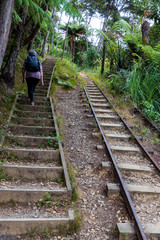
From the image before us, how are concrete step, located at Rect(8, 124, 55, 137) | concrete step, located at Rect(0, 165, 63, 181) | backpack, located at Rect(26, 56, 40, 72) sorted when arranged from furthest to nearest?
backpack, located at Rect(26, 56, 40, 72) → concrete step, located at Rect(8, 124, 55, 137) → concrete step, located at Rect(0, 165, 63, 181)

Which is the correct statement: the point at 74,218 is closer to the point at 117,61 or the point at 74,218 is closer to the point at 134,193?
the point at 134,193

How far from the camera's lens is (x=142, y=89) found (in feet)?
27.1

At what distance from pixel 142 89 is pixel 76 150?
4.56 meters

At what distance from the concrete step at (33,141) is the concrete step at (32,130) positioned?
1.31 feet

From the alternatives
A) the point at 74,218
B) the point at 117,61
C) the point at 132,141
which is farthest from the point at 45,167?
the point at 117,61

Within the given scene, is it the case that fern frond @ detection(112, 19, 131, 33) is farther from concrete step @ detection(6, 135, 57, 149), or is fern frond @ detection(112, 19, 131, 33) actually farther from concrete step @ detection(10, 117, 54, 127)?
concrete step @ detection(6, 135, 57, 149)

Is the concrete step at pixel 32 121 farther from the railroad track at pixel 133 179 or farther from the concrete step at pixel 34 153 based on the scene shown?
the railroad track at pixel 133 179

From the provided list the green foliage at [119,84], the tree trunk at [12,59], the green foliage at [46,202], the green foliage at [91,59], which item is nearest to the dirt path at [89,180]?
the green foliage at [46,202]

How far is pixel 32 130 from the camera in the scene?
5.38 metres

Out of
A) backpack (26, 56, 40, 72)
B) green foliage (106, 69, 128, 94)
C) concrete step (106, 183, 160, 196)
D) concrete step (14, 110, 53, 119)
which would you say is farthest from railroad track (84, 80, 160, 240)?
green foliage (106, 69, 128, 94)

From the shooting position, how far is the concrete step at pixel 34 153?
434 cm

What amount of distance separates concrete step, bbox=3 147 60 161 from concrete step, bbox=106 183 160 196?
1404 millimetres

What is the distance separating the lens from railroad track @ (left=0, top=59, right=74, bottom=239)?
2873 millimetres

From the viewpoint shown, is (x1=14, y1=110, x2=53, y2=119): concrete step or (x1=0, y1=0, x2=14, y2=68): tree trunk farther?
(x1=14, y1=110, x2=53, y2=119): concrete step
